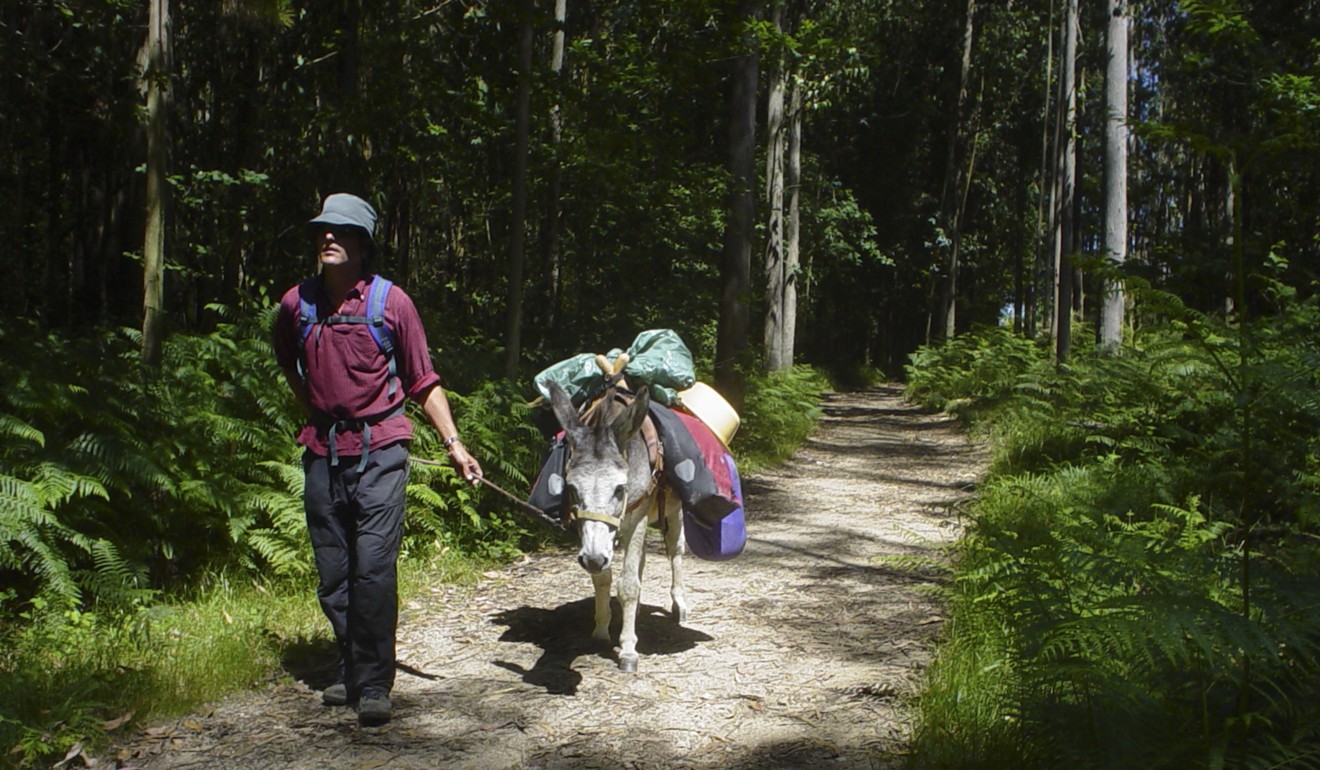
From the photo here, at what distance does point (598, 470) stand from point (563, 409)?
53cm

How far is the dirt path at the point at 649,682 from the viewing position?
15.2 ft

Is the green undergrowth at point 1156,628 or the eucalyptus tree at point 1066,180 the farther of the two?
the eucalyptus tree at point 1066,180

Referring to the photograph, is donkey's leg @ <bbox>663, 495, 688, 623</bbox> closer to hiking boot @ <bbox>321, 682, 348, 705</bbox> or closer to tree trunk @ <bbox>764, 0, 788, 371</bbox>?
hiking boot @ <bbox>321, 682, 348, 705</bbox>

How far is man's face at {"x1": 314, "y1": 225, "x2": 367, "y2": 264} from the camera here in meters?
4.93

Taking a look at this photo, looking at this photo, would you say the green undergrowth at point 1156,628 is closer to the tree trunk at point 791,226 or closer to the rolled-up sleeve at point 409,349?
the rolled-up sleeve at point 409,349

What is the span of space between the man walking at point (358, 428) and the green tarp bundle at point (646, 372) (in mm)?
1446

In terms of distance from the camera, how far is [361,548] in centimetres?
488

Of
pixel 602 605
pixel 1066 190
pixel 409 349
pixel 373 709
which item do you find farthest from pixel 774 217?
pixel 373 709

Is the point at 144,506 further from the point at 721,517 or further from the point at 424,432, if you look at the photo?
the point at 721,517

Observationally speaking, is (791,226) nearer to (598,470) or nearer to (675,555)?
(675,555)

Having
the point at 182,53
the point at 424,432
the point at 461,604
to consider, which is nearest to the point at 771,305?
the point at 182,53

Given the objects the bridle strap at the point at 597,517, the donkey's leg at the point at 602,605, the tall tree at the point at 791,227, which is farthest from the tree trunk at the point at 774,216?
the bridle strap at the point at 597,517

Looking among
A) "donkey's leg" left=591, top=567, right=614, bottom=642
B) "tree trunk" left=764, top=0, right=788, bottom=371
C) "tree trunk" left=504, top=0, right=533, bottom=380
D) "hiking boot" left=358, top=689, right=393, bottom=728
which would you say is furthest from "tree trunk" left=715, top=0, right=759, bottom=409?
"hiking boot" left=358, top=689, right=393, bottom=728

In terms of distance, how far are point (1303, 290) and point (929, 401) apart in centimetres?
1287
